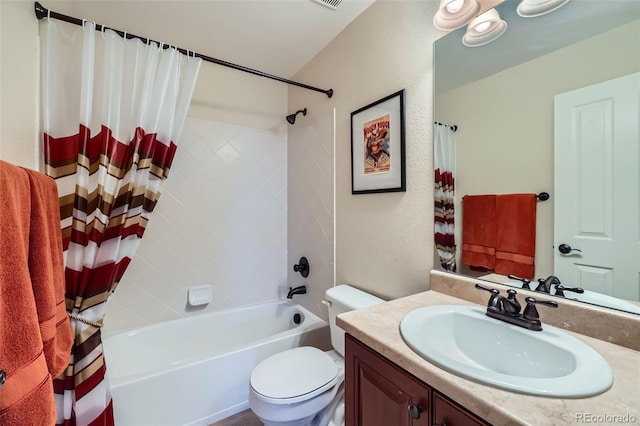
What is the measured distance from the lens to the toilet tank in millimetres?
1345

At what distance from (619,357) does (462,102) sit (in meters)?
0.95

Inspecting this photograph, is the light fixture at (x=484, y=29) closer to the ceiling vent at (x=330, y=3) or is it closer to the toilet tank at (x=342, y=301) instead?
the ceiling vent at (x=330, y=3)

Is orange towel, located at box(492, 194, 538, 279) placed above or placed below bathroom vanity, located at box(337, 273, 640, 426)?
above

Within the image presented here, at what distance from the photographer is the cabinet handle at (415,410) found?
24.2 inches

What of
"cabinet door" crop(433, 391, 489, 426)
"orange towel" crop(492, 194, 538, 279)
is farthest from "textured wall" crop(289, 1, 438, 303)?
"cabinet door" crop(433, 391, 489, 426)

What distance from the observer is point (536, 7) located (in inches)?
34.7

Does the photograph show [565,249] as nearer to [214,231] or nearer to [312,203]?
[312,203]

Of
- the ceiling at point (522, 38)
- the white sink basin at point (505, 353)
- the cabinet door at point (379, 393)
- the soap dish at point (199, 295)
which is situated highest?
the ceiling at point (522, 38)

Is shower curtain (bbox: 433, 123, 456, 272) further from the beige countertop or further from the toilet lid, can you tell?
the toilet lid

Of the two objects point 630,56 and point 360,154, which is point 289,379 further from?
point 630,56

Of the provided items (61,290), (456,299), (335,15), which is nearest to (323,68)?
(335,15)

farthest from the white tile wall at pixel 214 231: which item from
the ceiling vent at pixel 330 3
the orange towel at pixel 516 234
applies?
the orange towel at pixel 516 234

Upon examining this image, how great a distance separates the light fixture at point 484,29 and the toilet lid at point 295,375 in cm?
159

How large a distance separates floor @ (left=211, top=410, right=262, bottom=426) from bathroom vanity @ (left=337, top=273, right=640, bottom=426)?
937 millimetres
